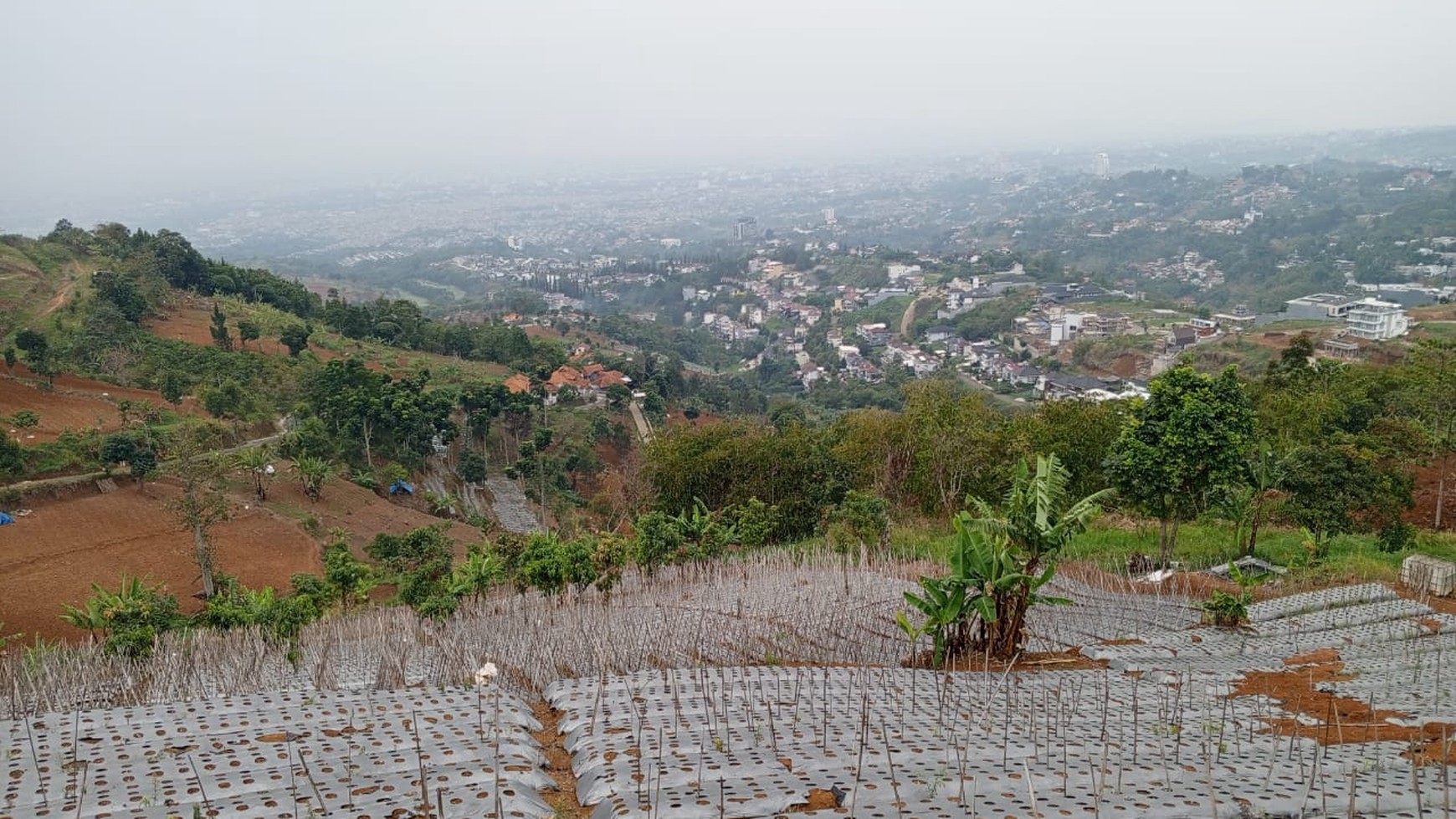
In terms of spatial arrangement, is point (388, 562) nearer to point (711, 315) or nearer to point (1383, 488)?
point (1383, 488)

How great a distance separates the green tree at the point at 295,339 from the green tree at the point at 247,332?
2.49 ft

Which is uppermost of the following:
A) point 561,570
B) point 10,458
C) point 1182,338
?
point 561,570

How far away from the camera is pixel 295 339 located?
1044 inches

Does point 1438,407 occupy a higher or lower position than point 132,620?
higher

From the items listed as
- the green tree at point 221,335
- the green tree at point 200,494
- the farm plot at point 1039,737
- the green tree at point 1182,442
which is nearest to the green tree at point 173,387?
the green tree at point 221,335

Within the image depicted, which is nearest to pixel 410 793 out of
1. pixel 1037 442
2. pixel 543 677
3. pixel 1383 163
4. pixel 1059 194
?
pixel 543 677

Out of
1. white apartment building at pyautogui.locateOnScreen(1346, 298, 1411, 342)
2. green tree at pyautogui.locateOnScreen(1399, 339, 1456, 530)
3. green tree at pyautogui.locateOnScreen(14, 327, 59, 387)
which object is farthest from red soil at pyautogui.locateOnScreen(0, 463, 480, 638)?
white apartment building at pyautogui.locateOnScreen(1346, 298, 1411, 342)

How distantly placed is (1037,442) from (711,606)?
8.05m

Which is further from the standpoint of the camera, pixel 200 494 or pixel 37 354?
pixel 37 354

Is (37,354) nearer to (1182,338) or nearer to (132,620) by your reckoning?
(132,620)

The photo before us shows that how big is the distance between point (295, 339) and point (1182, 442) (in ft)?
84.7

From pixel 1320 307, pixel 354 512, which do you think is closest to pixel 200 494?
pixel 354 512

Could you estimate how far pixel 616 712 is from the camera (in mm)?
4281

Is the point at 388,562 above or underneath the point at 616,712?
underneath
